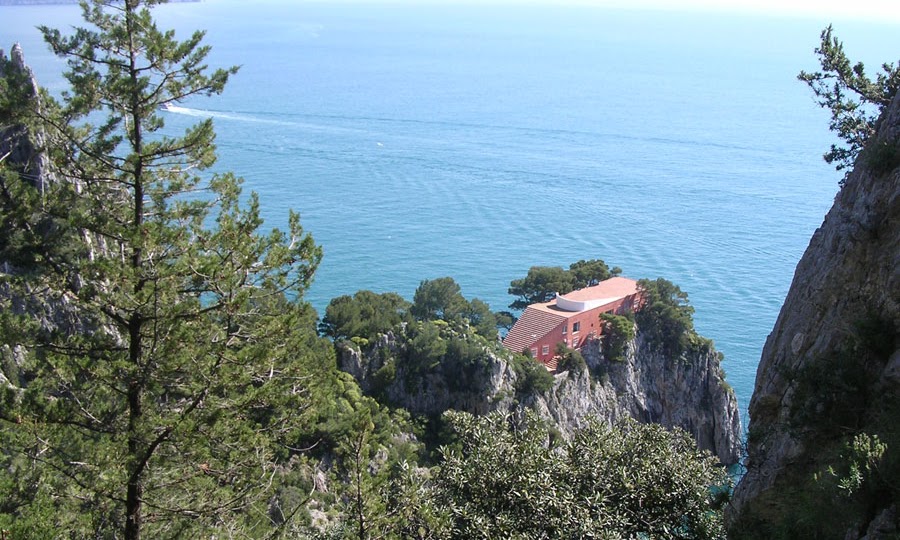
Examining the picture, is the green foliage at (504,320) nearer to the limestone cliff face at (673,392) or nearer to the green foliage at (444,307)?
the green foliage at (444,307)

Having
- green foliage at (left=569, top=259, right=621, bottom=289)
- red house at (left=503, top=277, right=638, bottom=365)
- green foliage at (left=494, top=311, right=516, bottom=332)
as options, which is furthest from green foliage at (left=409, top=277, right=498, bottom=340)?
green foliage at (left=569, top=259, right=621, bottom=289)

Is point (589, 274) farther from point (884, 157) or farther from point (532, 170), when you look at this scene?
point (884, 157)

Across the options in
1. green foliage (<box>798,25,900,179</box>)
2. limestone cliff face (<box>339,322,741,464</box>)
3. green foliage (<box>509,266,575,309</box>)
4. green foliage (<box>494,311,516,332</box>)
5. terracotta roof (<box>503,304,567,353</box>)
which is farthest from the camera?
green foliage (<box>509,266,575,309</box>)

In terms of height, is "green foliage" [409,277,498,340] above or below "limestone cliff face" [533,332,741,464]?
above

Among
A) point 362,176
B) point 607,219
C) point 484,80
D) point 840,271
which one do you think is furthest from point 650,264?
point 484,80

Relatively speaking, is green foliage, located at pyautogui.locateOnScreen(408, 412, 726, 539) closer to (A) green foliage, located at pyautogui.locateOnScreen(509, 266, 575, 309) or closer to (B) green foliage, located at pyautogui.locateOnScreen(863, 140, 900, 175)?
(B) green foliage, located at pyautogui.locateOnScreen(863, 140, 900, 175)

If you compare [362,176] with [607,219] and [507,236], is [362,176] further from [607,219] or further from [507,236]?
[607,219]

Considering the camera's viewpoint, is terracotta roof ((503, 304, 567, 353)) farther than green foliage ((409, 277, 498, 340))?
No
